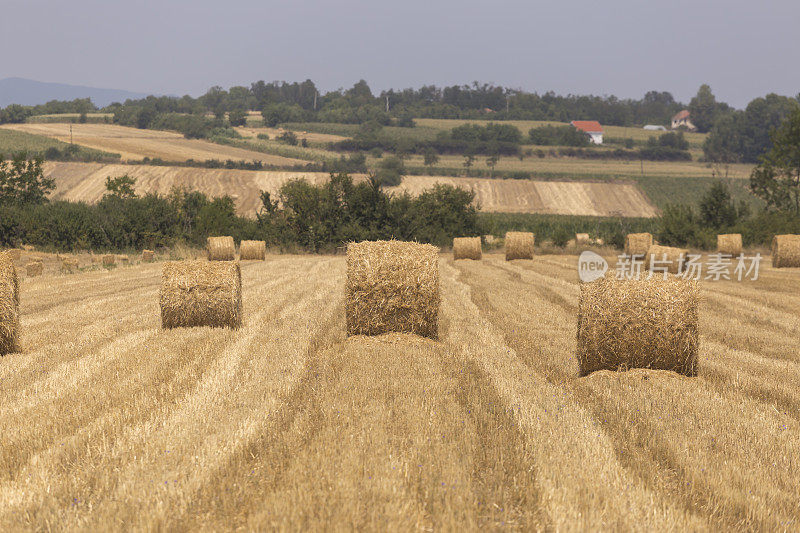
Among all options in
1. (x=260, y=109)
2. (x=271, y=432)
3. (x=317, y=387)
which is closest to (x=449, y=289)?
(x=317, y=387)

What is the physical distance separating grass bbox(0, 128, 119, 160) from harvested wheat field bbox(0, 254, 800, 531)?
84619 millimetres

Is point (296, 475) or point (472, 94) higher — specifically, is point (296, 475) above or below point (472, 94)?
below

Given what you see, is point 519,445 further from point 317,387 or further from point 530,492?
point 317,387

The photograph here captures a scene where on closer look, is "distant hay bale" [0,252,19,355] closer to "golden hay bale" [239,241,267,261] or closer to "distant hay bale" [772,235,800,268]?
"golden hay bale" [239,241,267,261]

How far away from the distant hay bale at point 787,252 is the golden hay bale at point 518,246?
9665mm

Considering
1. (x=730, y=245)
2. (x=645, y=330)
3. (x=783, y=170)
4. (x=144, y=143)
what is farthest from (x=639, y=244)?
(x=144, y=143)

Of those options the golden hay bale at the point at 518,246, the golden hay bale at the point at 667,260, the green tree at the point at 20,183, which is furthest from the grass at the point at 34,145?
the golden hay bale at the point at 667,260

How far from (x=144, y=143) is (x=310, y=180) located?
36.4 metres

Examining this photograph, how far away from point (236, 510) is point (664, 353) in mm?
6058

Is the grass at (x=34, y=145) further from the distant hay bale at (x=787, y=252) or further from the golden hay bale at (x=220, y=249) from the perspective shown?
the distant hay bale at (x=787, y=252)

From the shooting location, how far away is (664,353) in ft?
29.0

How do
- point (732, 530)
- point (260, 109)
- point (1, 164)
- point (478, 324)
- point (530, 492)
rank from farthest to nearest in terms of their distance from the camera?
point (260, 109), point (1, 164), point (478, 324), point (530, 492), point (732, 530)

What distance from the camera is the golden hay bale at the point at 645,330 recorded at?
28.9ft

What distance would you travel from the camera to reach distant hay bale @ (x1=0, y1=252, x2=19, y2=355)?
9695 millimetres
